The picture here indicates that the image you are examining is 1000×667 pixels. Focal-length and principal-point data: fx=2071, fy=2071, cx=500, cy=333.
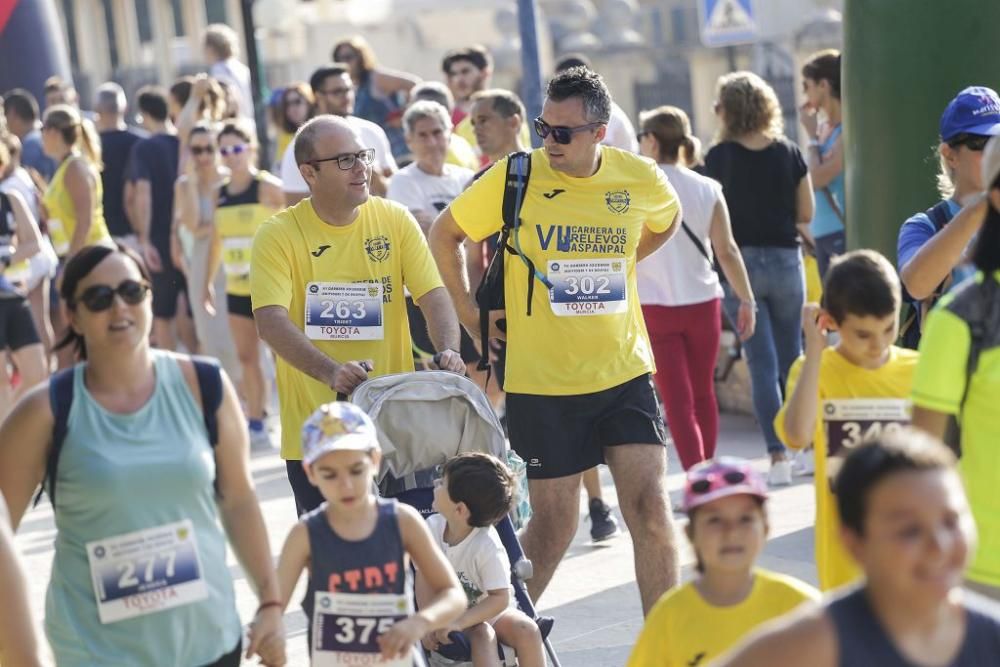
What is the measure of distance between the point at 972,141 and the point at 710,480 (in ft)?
7.01

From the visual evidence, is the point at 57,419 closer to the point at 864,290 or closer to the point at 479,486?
the point at 479,486

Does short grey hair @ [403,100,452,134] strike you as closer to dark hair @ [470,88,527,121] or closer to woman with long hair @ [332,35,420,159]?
dark hair @ [470,88,527,121]

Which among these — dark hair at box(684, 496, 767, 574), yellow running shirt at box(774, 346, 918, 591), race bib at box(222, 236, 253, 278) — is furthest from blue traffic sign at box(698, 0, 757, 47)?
dark hair at box(684, 496, 767, 574)

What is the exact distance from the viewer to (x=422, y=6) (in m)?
45.3

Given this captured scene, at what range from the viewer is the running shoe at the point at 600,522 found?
9070mm

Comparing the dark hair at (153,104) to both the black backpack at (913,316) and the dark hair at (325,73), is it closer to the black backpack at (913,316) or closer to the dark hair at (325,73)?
the dark hair at (325,73)

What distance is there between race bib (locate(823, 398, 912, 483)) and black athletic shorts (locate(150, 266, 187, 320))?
9610 mm

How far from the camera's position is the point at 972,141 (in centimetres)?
596

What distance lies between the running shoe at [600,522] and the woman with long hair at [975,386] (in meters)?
4.74

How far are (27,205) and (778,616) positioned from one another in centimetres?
824

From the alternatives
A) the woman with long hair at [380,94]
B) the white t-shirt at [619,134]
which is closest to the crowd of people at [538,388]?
the white t-shirt at [619,134]

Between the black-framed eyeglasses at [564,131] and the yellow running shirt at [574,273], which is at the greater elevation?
the black-framed eyeglasses at [564,131]

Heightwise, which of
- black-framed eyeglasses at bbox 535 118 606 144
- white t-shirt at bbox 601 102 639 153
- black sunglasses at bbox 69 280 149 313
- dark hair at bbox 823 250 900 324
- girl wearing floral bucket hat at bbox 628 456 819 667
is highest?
black-framed eyeglasses at bbox 535 118 606 144

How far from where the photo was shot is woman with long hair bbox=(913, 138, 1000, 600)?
4.26 m
